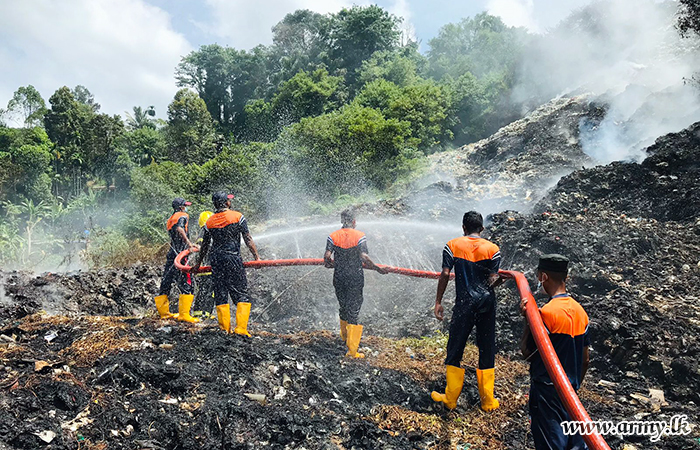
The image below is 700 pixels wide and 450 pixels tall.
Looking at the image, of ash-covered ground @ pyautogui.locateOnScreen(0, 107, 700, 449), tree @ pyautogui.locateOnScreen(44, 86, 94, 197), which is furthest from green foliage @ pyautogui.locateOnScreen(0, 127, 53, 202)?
ash-covered ground @ pyautogui.locateOnScreen(0, 107, 700, 449)

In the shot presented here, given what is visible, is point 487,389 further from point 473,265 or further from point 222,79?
point 222,79

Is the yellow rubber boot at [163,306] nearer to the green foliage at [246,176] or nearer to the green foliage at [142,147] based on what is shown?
the green foliage at [246,176]

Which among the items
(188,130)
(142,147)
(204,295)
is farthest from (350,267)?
(142,147)

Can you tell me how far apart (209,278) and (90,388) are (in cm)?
538

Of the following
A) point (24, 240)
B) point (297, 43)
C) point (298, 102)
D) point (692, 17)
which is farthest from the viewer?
point (297, 43)

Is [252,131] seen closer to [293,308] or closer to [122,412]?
[293,308]

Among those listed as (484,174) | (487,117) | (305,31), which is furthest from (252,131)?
(484,174)

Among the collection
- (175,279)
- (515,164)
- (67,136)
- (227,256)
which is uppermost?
(67,136)

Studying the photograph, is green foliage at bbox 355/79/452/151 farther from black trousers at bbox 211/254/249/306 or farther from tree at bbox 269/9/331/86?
black trousers at bbox 211/254/249/306

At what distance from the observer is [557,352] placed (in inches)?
113

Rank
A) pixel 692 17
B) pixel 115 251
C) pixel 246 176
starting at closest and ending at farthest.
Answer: pixel 692 17 → pixel 115 251 → pixel 246 176

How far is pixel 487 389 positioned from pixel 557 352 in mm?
1498

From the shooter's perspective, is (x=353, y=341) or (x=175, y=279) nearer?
(x=353, y=341)

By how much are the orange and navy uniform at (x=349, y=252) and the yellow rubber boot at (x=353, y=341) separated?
580 mm
